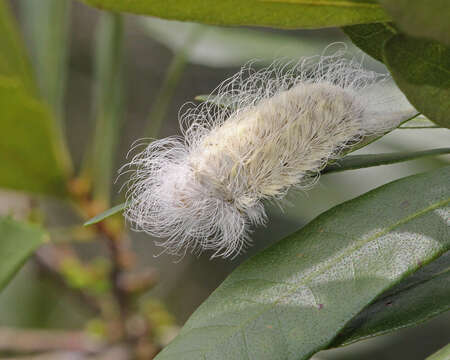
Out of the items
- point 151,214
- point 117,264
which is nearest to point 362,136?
point 151,214

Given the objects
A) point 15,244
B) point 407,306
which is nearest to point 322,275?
point 407,306

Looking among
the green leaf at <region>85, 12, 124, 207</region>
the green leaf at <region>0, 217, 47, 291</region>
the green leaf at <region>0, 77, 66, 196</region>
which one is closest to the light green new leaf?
the green leaf at <region>0, 77, 66, 196</region>

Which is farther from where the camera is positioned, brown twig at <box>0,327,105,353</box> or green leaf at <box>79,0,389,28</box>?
brown twig at <box>0,327,105,353</box>

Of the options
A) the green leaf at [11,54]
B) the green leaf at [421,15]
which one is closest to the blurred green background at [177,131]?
the green leaf at [11,54]

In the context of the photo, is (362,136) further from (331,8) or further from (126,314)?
(126,314)

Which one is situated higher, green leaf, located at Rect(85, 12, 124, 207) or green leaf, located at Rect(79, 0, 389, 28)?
green leaf, located at Rect(85, 12, 124, 207)

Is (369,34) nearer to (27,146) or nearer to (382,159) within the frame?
(382,159)

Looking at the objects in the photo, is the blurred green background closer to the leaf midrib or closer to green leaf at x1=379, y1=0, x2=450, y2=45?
the leaf midrib
